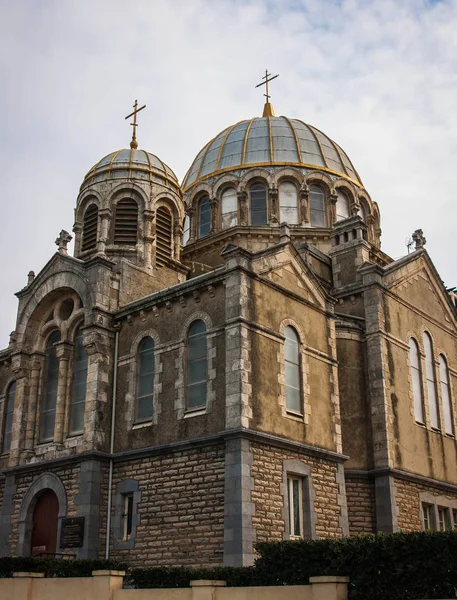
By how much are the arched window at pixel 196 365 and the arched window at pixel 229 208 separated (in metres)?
13.3

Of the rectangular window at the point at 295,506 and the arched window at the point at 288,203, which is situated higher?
the arched window at the point at 288,203

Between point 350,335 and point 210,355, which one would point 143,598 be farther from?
point 350,335

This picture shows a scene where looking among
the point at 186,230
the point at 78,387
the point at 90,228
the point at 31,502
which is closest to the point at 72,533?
the point at 31,502

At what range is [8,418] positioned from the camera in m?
26.1

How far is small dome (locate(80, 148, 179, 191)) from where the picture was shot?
26984mm

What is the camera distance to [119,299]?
77.8 feet

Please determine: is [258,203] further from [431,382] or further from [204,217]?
→ [431,382]

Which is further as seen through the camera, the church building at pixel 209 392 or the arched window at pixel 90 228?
the arched window at pixel 90 228

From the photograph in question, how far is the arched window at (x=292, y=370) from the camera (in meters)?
20.7

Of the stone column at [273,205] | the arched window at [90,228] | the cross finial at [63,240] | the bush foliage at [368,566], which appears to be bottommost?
the bush foliage at [368,566]

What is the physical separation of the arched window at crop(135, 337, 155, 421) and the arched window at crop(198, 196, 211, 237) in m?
13.2

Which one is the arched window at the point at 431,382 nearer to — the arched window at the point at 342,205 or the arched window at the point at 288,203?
the arched window at the point at 288,203

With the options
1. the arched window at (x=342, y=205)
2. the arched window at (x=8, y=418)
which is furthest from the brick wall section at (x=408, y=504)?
the arched window at (x=342, y=205)

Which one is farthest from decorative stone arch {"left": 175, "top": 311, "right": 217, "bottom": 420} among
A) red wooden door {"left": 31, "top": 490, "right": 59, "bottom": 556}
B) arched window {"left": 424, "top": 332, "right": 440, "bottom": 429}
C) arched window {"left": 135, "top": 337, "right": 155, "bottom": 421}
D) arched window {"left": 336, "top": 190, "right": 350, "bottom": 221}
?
arched window {"left": 336, "top": 190, "right": 350, "bottom": 221}
